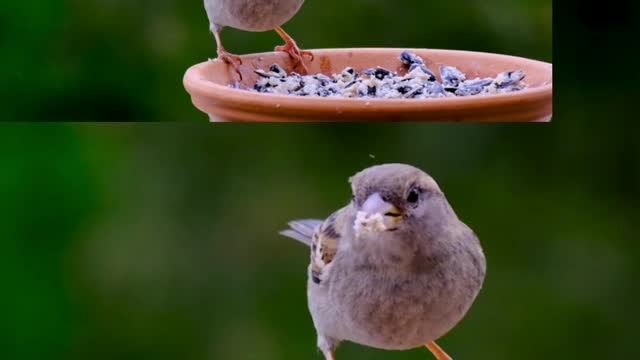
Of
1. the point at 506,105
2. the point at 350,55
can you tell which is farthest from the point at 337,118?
the point at 350,55

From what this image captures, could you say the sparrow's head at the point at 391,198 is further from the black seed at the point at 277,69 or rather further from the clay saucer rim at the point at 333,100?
the black seed at the point at 277,69

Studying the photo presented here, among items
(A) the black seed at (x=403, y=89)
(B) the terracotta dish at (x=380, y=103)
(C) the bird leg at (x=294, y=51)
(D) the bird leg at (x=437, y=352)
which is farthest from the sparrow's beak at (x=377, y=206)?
(C) the bird leg at (x=294, y=51)

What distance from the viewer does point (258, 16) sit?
7.31 ft

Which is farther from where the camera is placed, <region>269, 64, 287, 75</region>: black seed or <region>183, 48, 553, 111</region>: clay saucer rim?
<region>269, 64, 287, 75</region>: black seed

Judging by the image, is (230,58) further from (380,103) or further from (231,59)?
(380,103)

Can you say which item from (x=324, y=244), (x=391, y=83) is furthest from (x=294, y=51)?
(x=324, y=244)

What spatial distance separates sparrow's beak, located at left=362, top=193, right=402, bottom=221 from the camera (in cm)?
170

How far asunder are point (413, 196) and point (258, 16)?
624 millimetres

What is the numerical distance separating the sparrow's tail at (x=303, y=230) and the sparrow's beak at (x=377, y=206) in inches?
17.8

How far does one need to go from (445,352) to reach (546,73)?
52 centimetres

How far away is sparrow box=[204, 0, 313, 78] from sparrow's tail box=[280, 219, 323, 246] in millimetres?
287

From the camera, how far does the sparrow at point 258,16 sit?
2.21 m

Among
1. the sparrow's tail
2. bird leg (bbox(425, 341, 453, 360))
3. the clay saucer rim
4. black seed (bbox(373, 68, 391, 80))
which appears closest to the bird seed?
black seed (bbox(373, 68, 391, 80))

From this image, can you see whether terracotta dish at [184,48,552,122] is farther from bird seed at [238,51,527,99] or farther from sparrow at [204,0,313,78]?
sparrow at [204,0,313,78]
